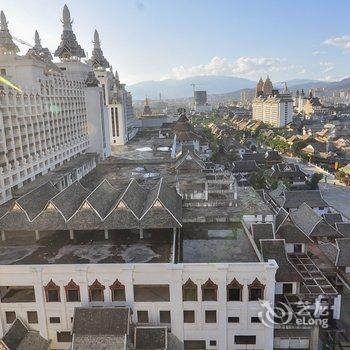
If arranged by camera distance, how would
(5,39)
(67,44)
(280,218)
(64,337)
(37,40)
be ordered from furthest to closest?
(37,40) < (67,44) < (5,39) < (280,218) < (64,337)

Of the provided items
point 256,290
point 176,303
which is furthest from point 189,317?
point 256,290

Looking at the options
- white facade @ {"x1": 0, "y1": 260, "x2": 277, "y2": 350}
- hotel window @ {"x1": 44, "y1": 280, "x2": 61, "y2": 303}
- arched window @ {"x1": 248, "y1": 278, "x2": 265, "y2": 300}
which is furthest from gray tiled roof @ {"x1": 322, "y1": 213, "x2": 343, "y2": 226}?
hotel window @ {"x1": 44, "y1": 280, "x2": 61, "y2": 303}

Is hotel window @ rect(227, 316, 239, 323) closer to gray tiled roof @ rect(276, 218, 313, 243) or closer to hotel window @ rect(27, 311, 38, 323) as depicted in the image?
gray tiled roof @ rect(276, 218, 313, 243)

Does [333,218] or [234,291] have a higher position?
[234,291]

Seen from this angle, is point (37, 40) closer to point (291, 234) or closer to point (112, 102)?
point (112, 102)

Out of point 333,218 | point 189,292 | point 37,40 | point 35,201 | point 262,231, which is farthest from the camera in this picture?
point 37,40
